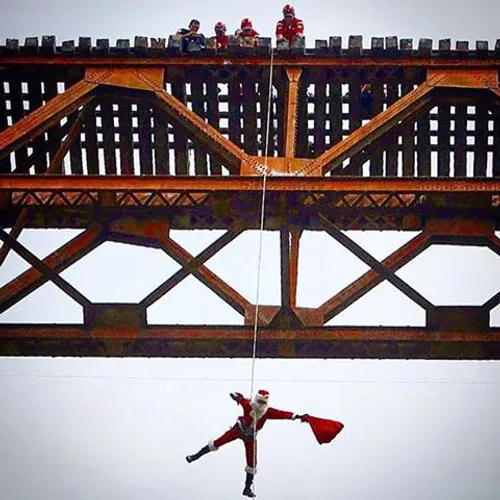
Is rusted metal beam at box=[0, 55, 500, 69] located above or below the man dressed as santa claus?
above

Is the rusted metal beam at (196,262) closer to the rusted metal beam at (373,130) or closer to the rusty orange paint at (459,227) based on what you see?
the rusted metal beam at (373,130)

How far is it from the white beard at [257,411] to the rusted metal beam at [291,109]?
8.89 ft

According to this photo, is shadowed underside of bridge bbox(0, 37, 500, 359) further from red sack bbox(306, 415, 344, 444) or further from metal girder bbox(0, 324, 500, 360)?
red sack bbox(306, 415, 344, 444)

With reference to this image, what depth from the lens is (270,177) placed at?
47.6 feet

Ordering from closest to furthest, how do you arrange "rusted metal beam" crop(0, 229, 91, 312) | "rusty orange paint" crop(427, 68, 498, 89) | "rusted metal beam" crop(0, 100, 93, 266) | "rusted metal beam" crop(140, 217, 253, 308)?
"rusted metal beam" crop(140, 217, 253, 308) → "rusty orange paint" crop(427, 68, 498, 89) → "rusted metal beam" crop(0, 229, 91, 312) → "rusted metal beam" crop(0, 100, 93, 266)

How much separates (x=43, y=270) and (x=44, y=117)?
1538mm

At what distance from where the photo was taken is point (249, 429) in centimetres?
1366

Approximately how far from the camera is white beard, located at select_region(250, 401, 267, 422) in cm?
1348

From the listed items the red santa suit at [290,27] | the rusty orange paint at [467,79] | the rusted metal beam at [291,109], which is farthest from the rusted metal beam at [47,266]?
the rusty orange paint at [467,79]

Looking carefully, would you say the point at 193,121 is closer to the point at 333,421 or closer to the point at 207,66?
the point at 207,66

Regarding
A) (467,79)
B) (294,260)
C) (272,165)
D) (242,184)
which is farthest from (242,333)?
(467,79)

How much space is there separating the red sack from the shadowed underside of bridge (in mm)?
2073

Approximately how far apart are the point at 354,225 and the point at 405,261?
0.64 meters

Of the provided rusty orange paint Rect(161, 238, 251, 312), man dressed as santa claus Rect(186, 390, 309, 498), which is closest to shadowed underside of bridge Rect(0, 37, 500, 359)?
rusty orange paint Rect(161, 238, 251, 312)
